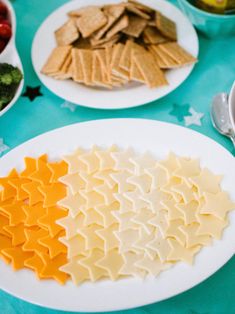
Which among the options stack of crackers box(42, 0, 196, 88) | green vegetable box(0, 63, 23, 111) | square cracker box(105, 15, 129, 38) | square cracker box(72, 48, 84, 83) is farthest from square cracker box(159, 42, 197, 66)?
green vegetable box(0, 63, 23, 111)

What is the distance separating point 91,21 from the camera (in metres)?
1.05

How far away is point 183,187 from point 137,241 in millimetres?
139

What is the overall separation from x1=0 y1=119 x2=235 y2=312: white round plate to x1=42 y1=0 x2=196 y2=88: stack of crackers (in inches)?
5.2

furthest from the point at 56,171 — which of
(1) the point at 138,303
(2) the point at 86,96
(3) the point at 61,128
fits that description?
(1) the point at 138,303

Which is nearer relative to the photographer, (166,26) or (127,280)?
(127,280)

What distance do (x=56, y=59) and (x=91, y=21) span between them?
5.0 inches

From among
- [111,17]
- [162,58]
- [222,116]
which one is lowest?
[222,116]

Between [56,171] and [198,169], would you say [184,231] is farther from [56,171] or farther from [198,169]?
[56,171]

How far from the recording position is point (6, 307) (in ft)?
2.68

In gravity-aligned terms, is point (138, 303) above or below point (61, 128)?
below

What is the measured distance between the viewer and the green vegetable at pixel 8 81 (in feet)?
3.21

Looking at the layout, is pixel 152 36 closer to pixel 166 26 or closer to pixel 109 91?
pixel 166 26

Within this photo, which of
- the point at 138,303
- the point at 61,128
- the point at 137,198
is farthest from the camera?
the point at 61,128

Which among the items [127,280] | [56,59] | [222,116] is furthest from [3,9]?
[127,280]
